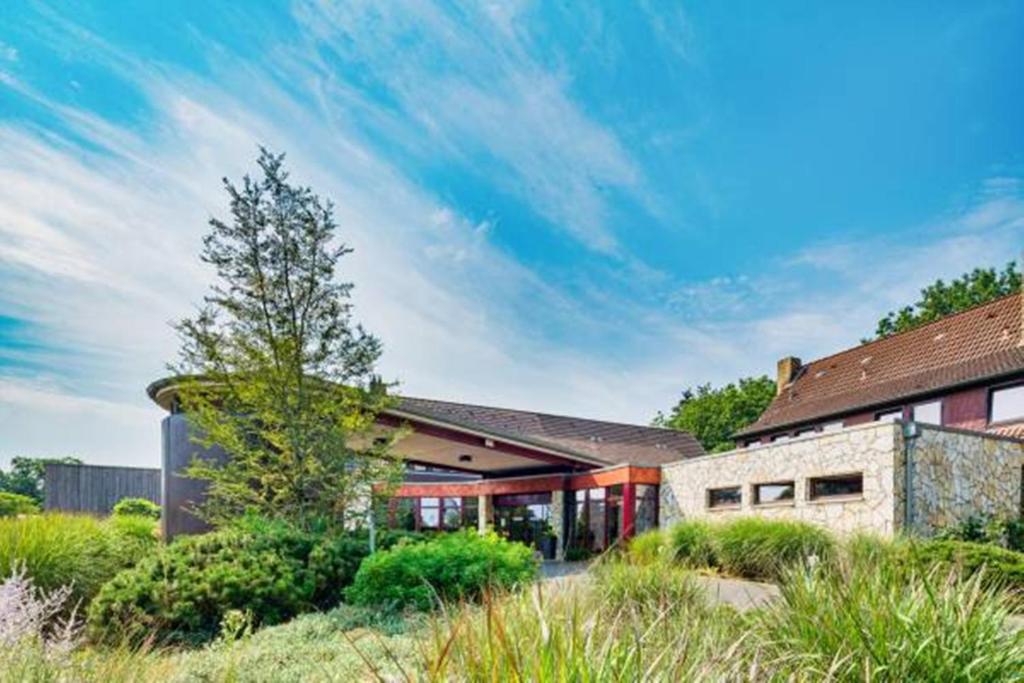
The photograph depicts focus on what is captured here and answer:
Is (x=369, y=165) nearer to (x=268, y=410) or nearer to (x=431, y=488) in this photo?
(x=268, y=410)

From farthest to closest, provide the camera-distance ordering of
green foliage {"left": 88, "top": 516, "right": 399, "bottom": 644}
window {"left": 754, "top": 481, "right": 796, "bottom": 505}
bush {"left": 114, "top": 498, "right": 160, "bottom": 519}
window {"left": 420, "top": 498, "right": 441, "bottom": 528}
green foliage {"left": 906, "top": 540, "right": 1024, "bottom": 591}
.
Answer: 1. window {"left": 420, "top": 498, "right": 441, "bottom": 528}
2. bush {"left": 114, "top": 498, "right": 160, "bottom": 519}
3. window {"left": 754, "top": 481, "right": 796, "bottom": 505}
4. green foliage {"left": 906, "top": 540, "right": 1024, "bottom": 591}
5. green foliage {"left": 88, "top": 516, "right": 399, "bottom": 644}

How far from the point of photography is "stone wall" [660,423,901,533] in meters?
12.8

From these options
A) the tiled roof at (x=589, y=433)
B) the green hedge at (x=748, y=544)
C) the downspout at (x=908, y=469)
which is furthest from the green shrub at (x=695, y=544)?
the tiled roof at (x=589, y=433)

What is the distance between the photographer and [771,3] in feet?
26.9

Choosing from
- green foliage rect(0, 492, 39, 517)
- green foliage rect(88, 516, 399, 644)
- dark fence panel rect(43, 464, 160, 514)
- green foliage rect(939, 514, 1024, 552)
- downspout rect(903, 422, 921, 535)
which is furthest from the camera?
dark fence panel rect(43, 464, 160, 514)

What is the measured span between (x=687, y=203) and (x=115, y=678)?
1086 cm

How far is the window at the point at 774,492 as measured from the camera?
15.2m

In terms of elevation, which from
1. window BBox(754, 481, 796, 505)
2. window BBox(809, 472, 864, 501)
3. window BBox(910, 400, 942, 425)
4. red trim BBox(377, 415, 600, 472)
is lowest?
window BBox(754, 481, 796, 505)

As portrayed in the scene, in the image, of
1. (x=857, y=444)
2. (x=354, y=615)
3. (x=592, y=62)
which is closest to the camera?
(x=354, y=615)

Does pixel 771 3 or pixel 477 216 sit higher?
pixel 771 3

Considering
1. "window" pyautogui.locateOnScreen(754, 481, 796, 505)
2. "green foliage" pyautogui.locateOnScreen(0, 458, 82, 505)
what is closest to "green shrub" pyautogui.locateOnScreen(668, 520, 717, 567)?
"window" pyautogui.locateOnScreen(754, 481, 796, 505)

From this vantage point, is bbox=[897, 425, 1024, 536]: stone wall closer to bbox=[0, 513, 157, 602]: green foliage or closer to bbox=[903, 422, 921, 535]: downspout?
bbox=[903, 422, 921, 535]: downspout

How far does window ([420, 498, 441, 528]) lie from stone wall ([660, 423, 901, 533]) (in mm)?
9954

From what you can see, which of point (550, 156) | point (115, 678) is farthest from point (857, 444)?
point (115, 678)
